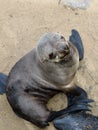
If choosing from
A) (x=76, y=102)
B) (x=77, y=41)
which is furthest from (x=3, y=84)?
(x=77, y=41)

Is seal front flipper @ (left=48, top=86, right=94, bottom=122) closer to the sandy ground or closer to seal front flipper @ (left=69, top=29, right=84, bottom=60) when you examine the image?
the sandy ground

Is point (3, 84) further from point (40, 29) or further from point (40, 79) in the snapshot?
point (40, 29)

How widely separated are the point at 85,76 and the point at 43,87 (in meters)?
0.48

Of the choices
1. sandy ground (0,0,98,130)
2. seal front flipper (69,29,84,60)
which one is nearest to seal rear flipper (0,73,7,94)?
sandy ground (0,0,98,130)

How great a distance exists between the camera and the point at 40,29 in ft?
16.9

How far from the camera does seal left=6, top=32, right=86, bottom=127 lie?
4305 mm

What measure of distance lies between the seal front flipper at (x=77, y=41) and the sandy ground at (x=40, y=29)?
79 mm

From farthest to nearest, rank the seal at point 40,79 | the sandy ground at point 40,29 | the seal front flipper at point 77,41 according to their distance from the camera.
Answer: the seal front flipper at point 77,41 → the sandy ground at point 40,29 → the seal at point 40,79

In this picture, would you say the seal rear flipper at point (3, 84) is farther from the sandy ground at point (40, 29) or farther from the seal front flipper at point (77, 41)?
the seal front flipper at point (77, 41)

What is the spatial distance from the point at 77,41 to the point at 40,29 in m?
0.52

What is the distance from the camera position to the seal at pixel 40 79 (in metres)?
4.30

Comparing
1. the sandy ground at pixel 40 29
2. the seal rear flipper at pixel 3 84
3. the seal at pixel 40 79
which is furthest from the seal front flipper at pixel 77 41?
the seal rear flipper at pixel 3 84

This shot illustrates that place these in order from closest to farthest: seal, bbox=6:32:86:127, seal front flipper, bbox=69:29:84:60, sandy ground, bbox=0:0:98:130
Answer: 1. seal, bbox=6:32:86:127
2. sandy ground, bbox=0:0:98:130
3. seal front flipper, bbox=69:29:84:60

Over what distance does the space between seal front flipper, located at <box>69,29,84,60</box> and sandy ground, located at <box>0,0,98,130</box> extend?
79mm
